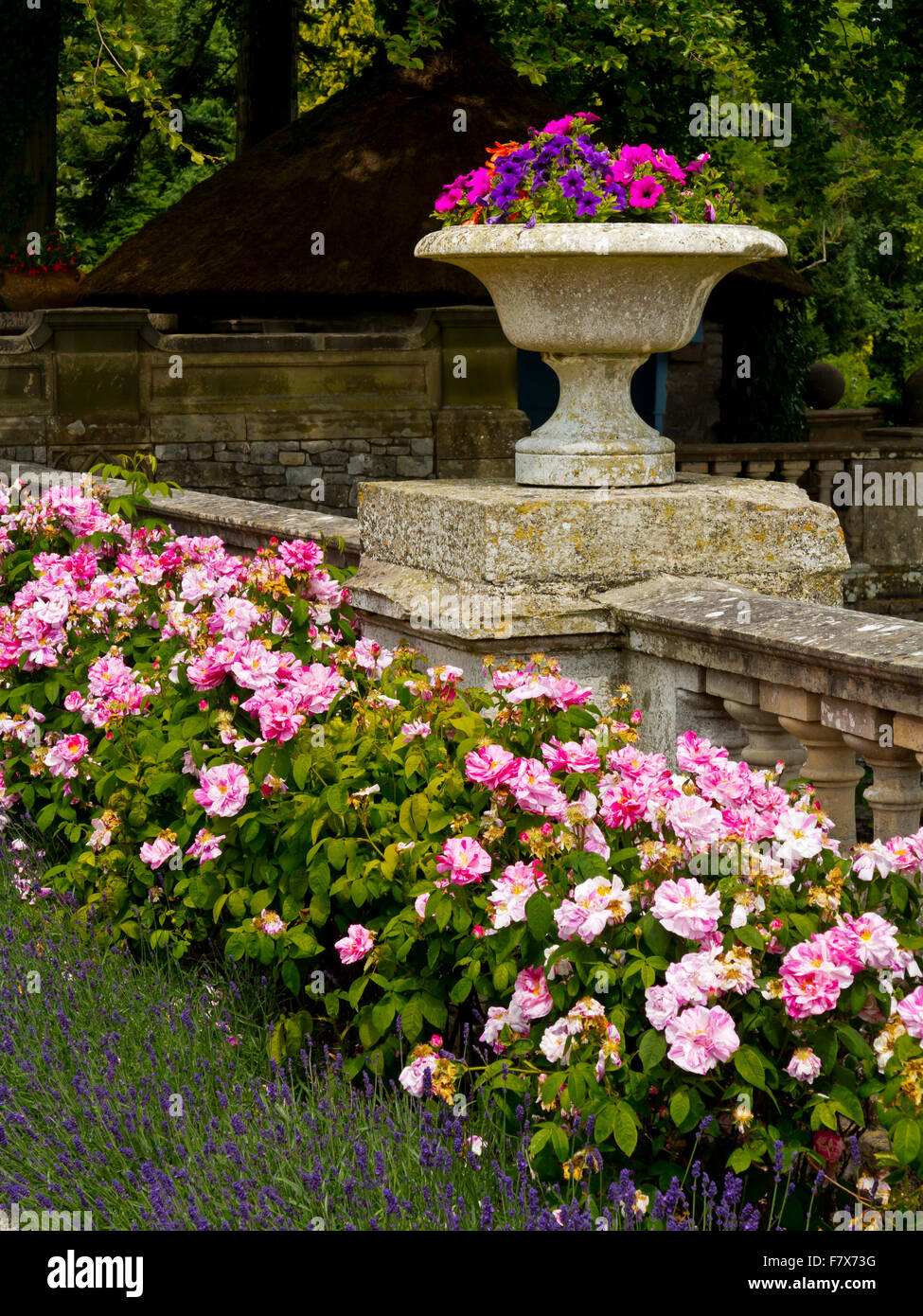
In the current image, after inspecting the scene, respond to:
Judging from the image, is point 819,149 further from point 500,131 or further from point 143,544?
point 143,544

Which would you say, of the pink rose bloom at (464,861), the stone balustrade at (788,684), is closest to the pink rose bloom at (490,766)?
the pink rose bloom at (464,861)

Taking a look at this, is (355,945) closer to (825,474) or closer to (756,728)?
(756,728)

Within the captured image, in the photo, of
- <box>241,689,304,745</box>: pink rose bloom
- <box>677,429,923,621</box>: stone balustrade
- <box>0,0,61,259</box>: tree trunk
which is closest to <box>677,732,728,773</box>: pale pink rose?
<box>241,689,304,745</box>: pink rose bloom

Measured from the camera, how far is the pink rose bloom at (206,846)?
3.45m

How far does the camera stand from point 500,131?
54.0 feet

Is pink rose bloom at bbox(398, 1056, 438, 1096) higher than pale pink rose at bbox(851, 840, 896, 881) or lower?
lower

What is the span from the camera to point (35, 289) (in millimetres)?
14773

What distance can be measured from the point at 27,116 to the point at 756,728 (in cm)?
1386

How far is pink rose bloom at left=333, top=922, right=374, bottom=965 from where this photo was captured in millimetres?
3029

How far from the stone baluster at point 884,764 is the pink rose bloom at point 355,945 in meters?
1.14

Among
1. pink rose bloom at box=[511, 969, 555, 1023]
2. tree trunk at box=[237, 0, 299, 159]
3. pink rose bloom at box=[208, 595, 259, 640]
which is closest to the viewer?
pink rose bloom at box=[511, 969, 555, 1023]

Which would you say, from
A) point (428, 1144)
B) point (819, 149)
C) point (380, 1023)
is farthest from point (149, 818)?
point (819, 149)

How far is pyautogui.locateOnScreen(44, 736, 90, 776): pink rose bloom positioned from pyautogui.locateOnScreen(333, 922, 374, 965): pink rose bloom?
144 centimetres

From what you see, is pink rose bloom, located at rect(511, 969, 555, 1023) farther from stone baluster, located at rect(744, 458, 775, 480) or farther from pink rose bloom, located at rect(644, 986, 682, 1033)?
stone baluster, located at rect(744, 458, 775, 480)
